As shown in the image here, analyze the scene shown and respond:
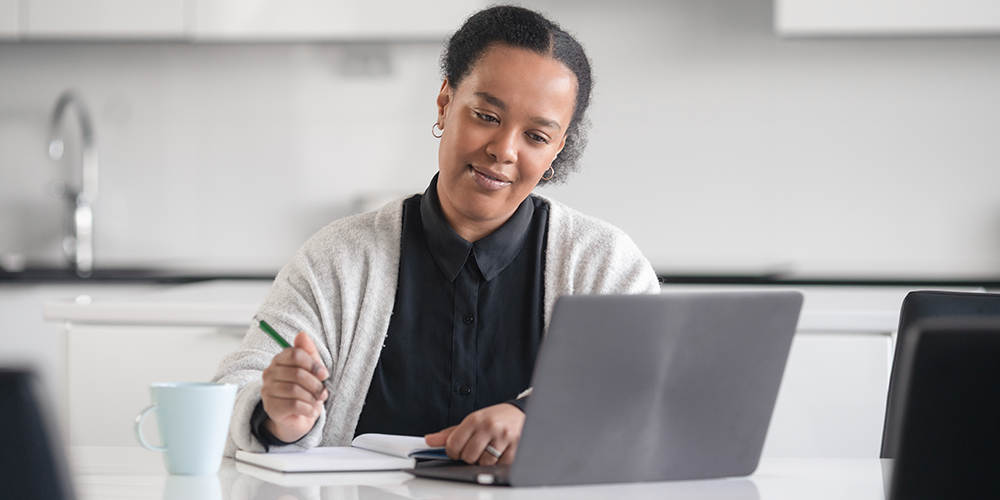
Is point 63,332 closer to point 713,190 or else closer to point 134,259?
point 134,259

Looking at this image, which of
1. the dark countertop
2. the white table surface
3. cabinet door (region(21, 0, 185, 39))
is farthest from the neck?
cabinet door (region(21, 0, 185, 39))

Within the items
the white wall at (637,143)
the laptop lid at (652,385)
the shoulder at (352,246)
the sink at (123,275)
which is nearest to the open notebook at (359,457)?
the laptop lid at (652,385)

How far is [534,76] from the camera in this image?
1.26 m

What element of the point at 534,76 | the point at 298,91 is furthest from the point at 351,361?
the point at 298,91

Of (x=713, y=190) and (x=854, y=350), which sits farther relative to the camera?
(x=713, y=190)

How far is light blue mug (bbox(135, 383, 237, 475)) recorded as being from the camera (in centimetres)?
83

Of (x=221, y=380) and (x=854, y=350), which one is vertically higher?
(x=221, y=380)

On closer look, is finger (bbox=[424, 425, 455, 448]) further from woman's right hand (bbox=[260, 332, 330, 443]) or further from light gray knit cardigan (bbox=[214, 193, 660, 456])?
light gray knit cardigan (bbox=[214, 193, 660, 456])

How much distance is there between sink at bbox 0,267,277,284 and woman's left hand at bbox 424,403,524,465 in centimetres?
178

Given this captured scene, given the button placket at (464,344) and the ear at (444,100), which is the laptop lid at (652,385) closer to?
the button placket at (464,344)

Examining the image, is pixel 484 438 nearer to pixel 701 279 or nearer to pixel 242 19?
pixel 701 279

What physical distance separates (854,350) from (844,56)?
1078mm

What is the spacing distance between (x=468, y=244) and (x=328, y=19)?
131 cm

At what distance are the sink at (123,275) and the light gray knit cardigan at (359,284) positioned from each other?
127 cm
